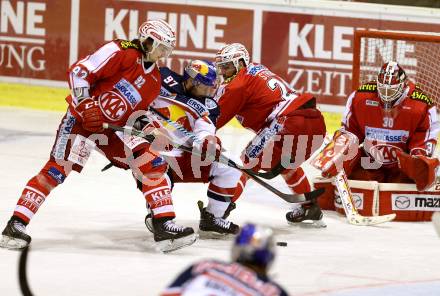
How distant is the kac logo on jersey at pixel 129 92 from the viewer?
561 centimetres

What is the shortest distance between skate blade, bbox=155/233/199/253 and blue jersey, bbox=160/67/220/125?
663 mm

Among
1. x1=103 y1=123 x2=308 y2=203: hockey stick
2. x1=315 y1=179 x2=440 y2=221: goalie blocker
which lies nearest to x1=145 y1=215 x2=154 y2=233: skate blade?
x1=103 y1=123 x2=308 y2=203: hockey stick

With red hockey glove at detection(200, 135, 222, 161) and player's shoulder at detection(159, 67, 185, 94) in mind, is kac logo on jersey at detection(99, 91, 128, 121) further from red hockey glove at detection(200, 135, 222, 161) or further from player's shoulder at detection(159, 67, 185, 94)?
red hockey glove at detection(200, 135, 222, 161)

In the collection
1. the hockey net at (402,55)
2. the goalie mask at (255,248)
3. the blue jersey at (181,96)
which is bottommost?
the goalie mask at (255,248)

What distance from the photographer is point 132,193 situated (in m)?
7.26

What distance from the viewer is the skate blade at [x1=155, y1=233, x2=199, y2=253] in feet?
18.3

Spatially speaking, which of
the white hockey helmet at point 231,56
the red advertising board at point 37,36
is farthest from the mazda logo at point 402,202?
the red advertising board at point 37,36

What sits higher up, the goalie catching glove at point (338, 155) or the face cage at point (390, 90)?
the face cage at point (390, 90)

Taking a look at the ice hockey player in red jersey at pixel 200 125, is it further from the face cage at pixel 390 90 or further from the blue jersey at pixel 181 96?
the face cage at pixel 390 90

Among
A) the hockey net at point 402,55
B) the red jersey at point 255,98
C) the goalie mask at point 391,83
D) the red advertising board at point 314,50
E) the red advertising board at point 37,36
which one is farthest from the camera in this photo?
the red advertising board at point 37,36

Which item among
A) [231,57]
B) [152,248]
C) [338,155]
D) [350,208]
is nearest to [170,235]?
[152,248]

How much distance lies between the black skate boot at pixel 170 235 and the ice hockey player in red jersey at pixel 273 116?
38.8 inches

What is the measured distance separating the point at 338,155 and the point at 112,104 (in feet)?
5.46

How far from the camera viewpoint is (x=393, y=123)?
268 inches
